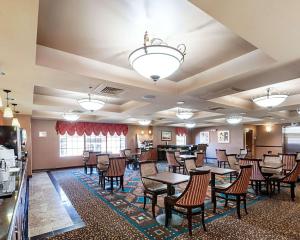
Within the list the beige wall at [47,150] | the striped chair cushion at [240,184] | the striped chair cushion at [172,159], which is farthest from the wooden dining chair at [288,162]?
the beige wall at [47,150]

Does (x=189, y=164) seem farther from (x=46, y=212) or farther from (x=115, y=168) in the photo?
(x=46, y=212)

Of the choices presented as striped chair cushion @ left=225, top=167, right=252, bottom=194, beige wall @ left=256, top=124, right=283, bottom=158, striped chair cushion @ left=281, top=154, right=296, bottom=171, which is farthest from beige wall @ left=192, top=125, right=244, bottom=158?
striped chair cushion @ left=225, top=167, right=252, bottom=194

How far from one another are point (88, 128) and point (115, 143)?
6.60 feet

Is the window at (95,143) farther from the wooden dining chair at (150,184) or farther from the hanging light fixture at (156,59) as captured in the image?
the hanging light fixture at (156,59)

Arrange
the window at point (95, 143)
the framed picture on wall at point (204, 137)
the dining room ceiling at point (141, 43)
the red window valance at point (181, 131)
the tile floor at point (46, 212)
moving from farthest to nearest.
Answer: the red window valance at point (181, 131) → the framed picture on wall at point (204, 137) → the window at point (95, 143) → the tile floor at point (46, 212) → the dining room ceiling at point (141, 43)

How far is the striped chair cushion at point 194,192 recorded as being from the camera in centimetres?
286

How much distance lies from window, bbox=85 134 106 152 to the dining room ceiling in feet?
21.0

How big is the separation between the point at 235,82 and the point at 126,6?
7.48ft

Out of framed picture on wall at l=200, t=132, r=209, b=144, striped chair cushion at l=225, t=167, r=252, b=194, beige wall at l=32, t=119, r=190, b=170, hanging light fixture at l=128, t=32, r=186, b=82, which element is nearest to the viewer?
hanging light fixture at l=128, t=32, r=186, b=82

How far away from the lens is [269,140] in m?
11.6

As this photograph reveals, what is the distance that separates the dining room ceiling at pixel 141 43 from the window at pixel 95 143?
641 centimetres

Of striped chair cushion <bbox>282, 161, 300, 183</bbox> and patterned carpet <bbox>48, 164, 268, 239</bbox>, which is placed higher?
striped chair cushion <bbox>282, 161, 300, 183</bbox>

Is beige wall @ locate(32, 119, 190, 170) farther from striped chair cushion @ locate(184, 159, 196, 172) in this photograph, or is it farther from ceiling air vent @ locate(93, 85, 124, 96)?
striped chair cushion @ locate(184, 159, 196, 172)

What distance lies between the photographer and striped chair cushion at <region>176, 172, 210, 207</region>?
286cm
